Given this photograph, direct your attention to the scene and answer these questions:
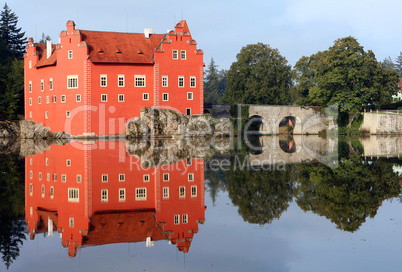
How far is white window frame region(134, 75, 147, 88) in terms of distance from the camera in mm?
44688

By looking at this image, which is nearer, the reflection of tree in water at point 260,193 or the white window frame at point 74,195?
the reflection of tree in water at point 260,193

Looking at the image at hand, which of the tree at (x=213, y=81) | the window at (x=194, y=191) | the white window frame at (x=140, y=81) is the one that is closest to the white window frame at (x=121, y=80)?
the white window frame at (x=140, y=81)

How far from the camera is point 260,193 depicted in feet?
38.4

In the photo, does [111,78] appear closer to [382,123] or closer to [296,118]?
[296,118]

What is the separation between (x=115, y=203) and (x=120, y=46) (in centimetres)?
3667

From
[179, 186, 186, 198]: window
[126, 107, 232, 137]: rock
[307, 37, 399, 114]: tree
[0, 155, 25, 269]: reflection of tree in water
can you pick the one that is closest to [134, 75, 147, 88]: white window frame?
[126, 107, 232, 137]: rock

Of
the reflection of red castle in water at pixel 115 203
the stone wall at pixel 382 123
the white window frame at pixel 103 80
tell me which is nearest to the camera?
the reflection of red castle in water at pixel 115 203

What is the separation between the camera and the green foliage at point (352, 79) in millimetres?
51906

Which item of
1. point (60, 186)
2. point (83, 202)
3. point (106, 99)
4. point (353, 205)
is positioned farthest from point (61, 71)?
point (353, 205)

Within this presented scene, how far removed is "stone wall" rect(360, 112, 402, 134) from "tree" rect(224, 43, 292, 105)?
43.5ft

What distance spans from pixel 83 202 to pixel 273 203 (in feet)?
14.7

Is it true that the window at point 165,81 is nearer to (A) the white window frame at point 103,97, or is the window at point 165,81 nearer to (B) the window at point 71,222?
(A) the white window frame at point 103,97

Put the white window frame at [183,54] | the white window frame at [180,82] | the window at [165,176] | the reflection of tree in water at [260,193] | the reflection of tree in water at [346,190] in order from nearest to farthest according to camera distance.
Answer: the reflection of tree in water at [346,190] → the reflection of tree in water at [260,193] → the window at [165,176] → the white window frame at [180,82] → the white window frame at [183,54]

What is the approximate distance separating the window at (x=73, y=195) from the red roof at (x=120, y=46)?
3241 cm
